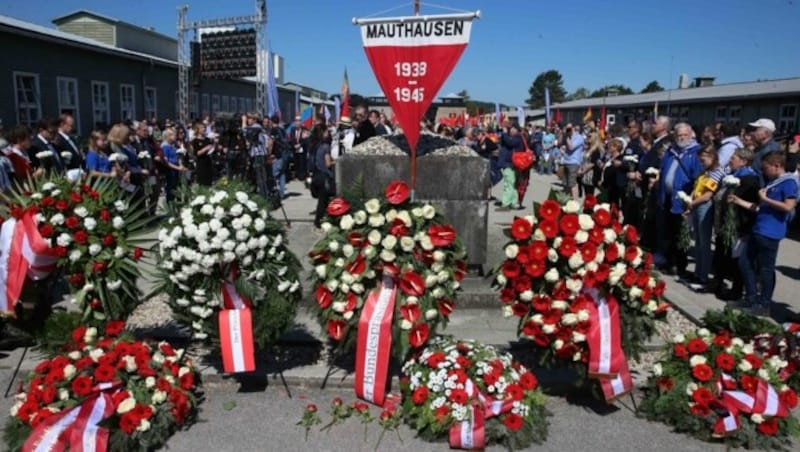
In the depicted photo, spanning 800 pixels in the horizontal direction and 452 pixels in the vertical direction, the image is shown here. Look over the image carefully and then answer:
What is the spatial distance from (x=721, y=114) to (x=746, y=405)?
24118 mm

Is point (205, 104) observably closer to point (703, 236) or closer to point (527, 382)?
point (703, 236)

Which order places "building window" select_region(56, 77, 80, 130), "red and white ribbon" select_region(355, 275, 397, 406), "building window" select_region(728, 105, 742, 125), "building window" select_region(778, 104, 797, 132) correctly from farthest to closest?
1. "building window" select_region(728, 105, 742, 125)
2. "building window" select_region(778, 104, 797, 132)
3. "building window" select_region(56, 77, 80, 130)
4. "red and white ribbon" select_region(355, 275, 397, 406)

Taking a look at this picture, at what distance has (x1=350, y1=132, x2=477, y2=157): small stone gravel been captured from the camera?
608 centimetres

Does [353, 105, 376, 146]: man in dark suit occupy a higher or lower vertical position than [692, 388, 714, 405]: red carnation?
higher

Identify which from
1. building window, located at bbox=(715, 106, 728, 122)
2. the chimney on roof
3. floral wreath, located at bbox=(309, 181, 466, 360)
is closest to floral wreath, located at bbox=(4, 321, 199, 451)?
floral wreath, located at bbox=(309, 181, 466, 360)

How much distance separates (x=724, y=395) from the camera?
381 cm

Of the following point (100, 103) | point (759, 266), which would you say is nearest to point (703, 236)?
point (759, 266)

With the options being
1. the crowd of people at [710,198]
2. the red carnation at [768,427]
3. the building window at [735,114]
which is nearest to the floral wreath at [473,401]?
the red carnation at [768,427]

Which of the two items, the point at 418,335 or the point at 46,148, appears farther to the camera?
the point at 46,148

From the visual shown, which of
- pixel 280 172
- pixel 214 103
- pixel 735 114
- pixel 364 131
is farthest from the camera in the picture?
pixel 214 103

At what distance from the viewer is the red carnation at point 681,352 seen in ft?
13.3

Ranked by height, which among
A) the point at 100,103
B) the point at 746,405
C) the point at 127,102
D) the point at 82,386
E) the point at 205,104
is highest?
the point at 205,104

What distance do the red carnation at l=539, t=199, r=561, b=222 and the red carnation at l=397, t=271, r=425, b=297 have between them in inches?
36.4

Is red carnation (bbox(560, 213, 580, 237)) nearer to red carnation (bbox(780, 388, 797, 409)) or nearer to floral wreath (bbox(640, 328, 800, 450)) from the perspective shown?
floral wreath (bbox(640, 328, 800, 450))
